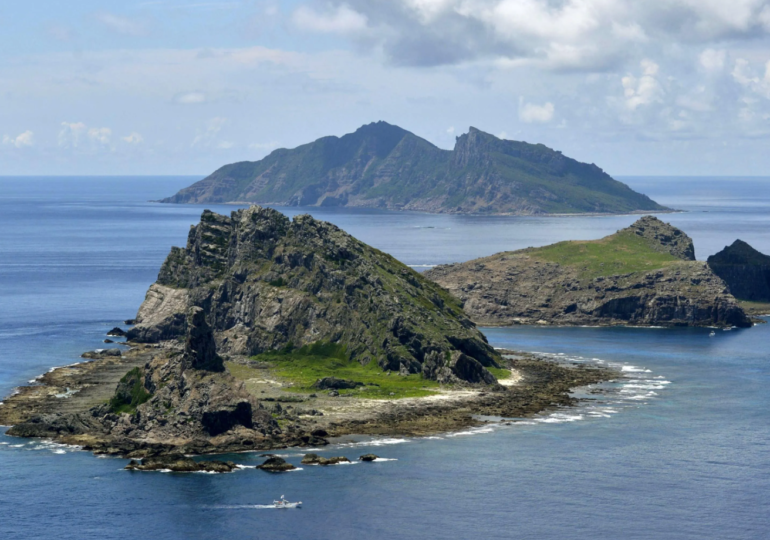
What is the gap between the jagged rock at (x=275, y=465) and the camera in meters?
154

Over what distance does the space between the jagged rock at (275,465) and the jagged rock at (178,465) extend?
15.0 feet

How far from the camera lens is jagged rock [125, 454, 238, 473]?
15412cm

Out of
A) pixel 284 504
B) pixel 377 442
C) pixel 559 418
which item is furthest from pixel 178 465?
pixel 559 418

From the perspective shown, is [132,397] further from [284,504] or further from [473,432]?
[473,432]

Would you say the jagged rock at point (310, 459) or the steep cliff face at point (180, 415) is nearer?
the jagged rock at point (310, 459)

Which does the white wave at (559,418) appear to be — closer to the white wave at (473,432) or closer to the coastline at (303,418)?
the coastline at (303,418)

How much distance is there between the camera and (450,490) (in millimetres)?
144375

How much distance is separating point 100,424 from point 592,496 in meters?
81.9

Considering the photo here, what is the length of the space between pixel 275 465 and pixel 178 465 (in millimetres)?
14131

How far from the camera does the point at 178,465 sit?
508ft

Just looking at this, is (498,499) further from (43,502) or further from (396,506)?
(43,502)

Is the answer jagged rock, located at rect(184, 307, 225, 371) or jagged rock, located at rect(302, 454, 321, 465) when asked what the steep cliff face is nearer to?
jagged rock, located at rect(184, 307, 225, 371)

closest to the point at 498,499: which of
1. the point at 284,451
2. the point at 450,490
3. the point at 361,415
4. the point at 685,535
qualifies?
the point at 450,490

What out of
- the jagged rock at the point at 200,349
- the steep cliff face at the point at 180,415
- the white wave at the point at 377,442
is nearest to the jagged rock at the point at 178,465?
the steep cliff face at the point at 180,415
